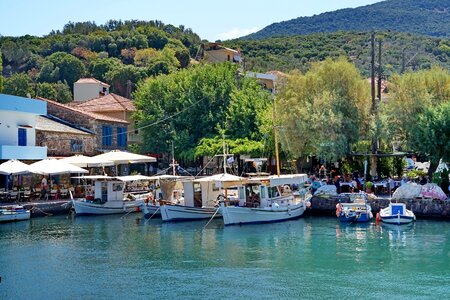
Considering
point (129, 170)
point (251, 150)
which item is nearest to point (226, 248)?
point (251, 150)

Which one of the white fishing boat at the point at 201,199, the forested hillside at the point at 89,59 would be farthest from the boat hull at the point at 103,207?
the forested hillside at the point at 89,59

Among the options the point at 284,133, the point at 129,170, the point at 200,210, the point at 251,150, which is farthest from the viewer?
the point at 129,170

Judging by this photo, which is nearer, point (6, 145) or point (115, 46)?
point (6, 145)

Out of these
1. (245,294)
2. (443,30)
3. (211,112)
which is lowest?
(245,294)

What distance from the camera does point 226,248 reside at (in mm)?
29406

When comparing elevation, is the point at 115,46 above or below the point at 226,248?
above

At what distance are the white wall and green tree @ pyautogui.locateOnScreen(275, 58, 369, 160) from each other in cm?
1837

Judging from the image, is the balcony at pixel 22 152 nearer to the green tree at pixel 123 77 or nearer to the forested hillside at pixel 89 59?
the forested hillside at pixel 89 59

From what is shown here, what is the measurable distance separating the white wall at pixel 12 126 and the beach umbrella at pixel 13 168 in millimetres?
3660

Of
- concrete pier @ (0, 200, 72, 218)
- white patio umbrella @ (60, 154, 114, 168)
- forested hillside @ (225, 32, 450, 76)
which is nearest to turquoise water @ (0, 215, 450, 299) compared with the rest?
concrete pier @ (0, 200, 72, 218)

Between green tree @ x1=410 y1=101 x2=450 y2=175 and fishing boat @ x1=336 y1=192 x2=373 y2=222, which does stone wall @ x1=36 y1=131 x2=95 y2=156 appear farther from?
green tree @ x1=410 y1=101 x2=450 y2=175

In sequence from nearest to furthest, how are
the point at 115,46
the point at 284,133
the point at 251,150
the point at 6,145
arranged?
the point at 6,145 < the point at 284,133 < the point at 251,150 < the point at 115,46

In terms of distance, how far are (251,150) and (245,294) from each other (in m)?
32.6

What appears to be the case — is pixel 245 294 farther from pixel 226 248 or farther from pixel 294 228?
pixel 294 228
